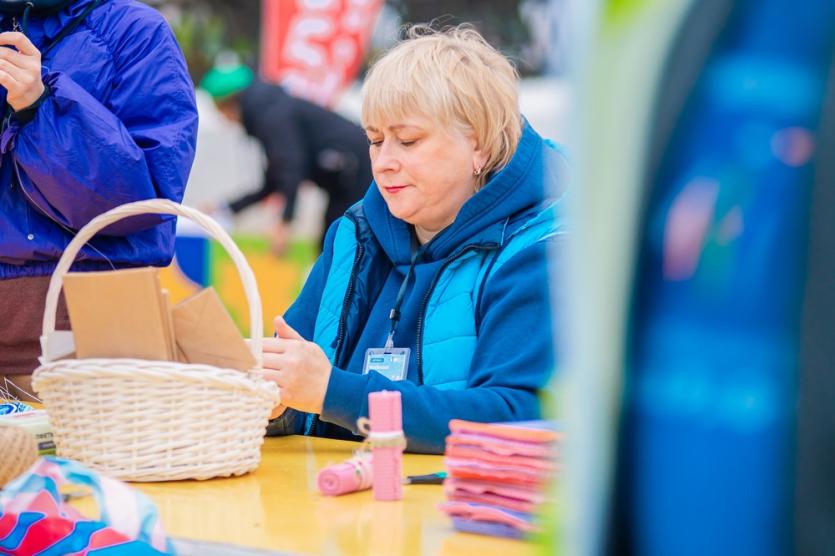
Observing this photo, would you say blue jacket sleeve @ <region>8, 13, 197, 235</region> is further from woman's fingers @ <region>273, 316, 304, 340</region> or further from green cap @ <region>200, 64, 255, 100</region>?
green cap @ <region>200, 64, 255, 100</region>

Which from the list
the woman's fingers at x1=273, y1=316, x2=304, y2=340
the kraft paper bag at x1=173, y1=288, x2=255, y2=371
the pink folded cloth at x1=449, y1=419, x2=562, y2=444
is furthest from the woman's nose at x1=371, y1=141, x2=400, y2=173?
the pink folded cloth at x1=449, y1=419, x2=562, y2=444

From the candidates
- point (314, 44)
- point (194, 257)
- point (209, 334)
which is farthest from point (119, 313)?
point (314, 44)

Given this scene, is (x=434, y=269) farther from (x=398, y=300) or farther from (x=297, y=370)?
(x=297, y=370)

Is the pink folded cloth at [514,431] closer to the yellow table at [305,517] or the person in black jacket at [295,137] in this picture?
the yellow table at [305,517]

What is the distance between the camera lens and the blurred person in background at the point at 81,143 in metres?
1.96

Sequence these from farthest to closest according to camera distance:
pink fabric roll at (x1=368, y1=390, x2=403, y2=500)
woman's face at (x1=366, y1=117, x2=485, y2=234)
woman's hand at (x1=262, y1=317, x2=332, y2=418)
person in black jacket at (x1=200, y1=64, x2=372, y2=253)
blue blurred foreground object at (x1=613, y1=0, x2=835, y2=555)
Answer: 1. person in black jacket at (x1=200, y1=64, x2=372, y2=253)
2. woman's face at (x1=366, y1=117, x2=485, y2=234)
3. woman's hand at (x1=262, y1=317, x2=332, y2=418)
4. pink fabric roll at (x1=368, y1=390, x2=403, y2=500)
5. blue blurred foreground object at (x1=613, y1=0, x2=835, y2=555)

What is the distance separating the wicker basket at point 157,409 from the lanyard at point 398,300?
44 centimetres

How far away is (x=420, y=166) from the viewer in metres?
2.01

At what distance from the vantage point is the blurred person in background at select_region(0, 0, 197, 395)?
77.0 inches

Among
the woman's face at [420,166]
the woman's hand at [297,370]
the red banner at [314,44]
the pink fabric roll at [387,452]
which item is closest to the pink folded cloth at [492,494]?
the pink fabric roll at [387,452]

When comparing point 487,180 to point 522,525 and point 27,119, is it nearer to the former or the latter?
point 27,119

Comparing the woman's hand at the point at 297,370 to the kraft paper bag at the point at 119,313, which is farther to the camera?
the woman's hand at the point at 297,370

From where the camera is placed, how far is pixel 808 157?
523mm

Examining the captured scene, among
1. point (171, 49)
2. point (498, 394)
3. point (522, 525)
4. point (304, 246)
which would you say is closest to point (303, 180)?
point (304, 246)
